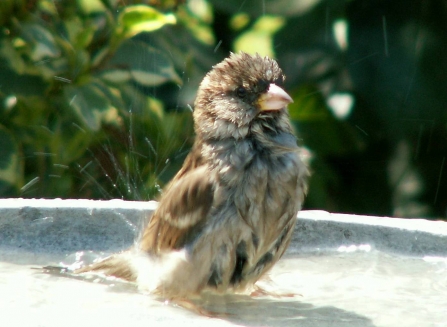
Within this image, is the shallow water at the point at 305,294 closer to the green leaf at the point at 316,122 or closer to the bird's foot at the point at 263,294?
the bird's foot at the point at 263,294

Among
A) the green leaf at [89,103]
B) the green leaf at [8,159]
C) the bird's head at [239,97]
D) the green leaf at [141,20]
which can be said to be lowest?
the green leaf at [8,159]

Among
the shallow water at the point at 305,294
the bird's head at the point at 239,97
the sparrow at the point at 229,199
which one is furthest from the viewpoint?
the bird's head at the point at 239,97

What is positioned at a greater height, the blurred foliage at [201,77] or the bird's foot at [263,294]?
the blurred foliage at [201,77]

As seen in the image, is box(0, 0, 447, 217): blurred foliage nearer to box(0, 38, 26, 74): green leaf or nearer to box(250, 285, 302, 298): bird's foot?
box(0, 38, 26, 74): green leaf

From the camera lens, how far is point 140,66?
3260mm

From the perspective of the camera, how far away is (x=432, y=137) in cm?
328

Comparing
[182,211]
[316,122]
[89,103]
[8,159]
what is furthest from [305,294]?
[8,159]

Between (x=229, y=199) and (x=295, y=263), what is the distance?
1.42 ft

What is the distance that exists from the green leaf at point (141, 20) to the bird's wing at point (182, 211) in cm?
76

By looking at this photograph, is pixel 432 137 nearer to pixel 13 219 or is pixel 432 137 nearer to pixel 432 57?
pixel 432 57

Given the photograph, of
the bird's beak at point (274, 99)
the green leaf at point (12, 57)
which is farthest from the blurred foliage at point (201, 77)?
the bird's beak at point (274, 99)

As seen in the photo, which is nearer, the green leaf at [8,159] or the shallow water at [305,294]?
the shallow water at [305,294]

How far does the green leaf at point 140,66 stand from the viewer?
10.6 ft

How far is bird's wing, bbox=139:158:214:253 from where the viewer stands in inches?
95.7
